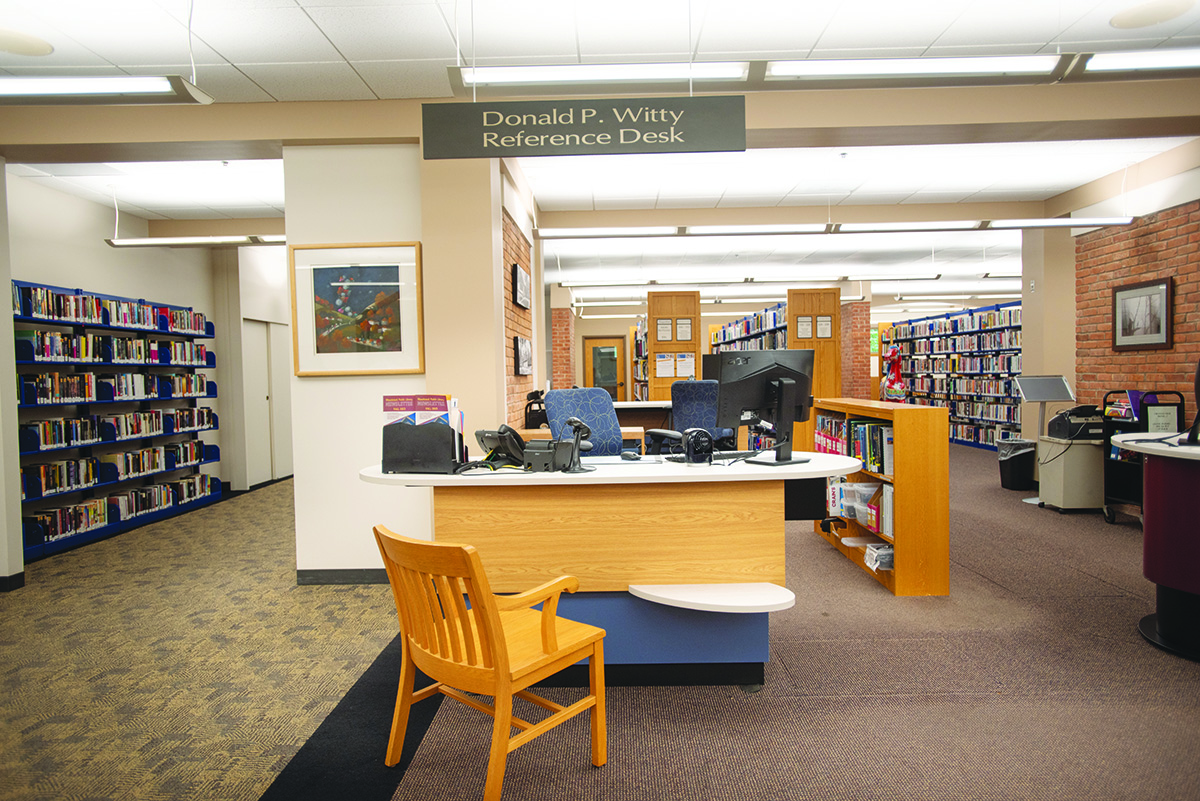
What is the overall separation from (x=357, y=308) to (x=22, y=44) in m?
2.11

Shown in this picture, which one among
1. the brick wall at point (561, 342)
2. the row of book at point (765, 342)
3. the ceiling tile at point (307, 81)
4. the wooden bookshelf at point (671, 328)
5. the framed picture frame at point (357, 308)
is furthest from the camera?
the brick wall at point (561, 342)

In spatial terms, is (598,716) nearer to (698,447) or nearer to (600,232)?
(698,447)

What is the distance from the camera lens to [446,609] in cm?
181

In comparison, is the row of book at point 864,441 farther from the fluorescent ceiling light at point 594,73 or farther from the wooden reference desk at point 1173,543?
the fluorescent ceiling light at point 594,73

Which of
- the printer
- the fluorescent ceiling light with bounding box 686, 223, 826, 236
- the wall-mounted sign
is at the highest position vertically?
the fluorescent ceiling light with bounding box 686, 223, 826, 236

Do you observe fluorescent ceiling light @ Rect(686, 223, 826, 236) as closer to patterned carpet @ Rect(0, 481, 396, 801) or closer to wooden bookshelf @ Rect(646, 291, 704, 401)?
wooden bookshelf @ Rect(646, 291, 704, 401)

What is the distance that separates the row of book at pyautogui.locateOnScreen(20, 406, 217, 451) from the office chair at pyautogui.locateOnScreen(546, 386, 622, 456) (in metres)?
4.15

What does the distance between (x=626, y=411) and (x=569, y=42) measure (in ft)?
13.6

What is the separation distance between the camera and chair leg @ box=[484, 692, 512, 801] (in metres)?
1.71

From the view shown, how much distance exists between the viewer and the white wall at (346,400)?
4.11 m

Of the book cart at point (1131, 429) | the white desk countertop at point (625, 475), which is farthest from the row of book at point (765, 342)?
the white desk countertop at point (625, 475)

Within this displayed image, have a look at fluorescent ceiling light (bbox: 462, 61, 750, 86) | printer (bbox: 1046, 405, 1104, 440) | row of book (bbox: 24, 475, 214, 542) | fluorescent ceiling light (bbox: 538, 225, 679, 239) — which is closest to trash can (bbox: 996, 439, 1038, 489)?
printer (bbox: 1046, 405, 1104, 440)

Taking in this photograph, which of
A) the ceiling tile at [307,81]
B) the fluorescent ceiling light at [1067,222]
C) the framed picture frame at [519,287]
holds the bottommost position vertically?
the framed picture frame at [519,287]

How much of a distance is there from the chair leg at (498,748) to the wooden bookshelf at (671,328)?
6524mm
